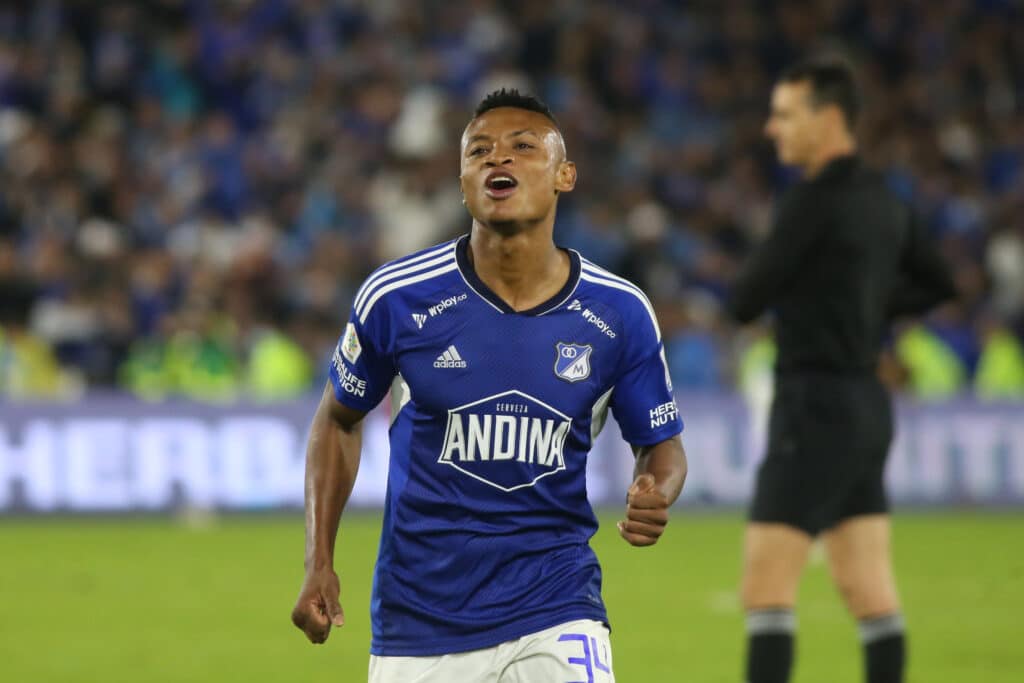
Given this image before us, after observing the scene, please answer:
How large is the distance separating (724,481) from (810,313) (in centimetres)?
912

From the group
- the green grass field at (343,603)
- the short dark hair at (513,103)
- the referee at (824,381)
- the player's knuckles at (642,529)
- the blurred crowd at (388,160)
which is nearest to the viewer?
the player's knuckles at (642,529)

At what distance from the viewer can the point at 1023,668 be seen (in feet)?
26.3

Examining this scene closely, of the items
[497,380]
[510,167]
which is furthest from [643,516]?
[510,167]

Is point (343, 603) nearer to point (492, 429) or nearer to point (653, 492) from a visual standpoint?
point (492, 429)

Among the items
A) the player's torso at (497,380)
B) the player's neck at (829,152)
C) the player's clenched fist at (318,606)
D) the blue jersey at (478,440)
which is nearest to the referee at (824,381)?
the player's neck at (829,152)

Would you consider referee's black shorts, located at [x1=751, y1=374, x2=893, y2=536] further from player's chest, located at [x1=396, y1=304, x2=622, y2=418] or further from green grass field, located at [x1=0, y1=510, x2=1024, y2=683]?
green grass field, located at [x1=0, y1=510, x2=1024, y2=683]

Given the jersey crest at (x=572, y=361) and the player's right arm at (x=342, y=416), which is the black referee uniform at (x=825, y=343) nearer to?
the jersey crest at (x=572, y=361)

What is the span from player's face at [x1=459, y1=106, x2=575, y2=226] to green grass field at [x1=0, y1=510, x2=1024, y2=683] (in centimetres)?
435

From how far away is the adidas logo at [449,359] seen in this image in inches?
154

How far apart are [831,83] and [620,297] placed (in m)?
1.83

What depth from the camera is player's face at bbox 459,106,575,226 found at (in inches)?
154

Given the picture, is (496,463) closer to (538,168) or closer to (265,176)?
(538,168)

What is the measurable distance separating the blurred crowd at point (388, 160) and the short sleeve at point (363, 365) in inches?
422

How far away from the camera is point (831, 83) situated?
219 inches
